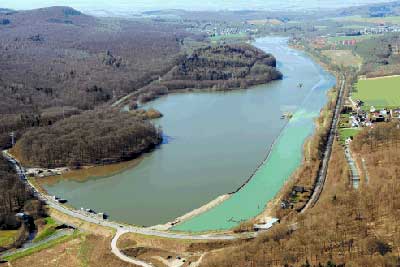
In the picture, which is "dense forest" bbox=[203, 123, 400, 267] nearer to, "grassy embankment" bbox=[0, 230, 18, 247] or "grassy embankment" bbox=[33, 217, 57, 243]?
"grassy embankment" bbox=[33, 217, 57, 243]

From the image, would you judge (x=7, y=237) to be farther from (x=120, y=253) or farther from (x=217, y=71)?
(x=217, y=71)

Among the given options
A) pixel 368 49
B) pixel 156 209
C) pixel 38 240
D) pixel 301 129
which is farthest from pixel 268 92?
pixel 38 240

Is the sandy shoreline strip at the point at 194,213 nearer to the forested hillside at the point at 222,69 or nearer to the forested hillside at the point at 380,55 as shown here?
the forested hillside at the point at 222,69

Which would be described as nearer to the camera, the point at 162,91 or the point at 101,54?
the point at 162,91

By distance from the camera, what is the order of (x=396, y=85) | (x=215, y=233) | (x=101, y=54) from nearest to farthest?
(x=215, y=233), (x=396, y=85), (x=101, y=54)

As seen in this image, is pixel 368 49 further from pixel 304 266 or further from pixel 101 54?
pixel 304 266

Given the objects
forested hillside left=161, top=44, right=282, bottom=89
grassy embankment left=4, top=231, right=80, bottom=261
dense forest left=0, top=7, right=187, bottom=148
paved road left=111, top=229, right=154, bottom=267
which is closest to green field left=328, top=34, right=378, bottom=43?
forested hillside left=161, top=44, right=282, bottom=89

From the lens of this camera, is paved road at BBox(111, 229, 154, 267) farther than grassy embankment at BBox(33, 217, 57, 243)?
No
